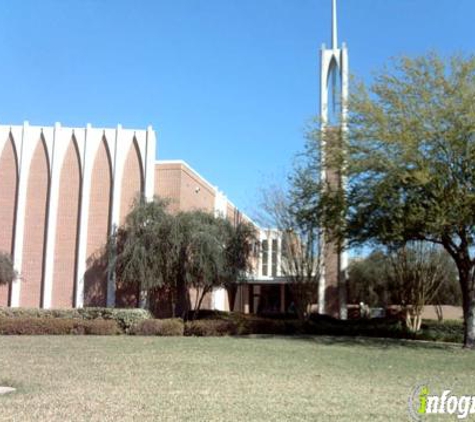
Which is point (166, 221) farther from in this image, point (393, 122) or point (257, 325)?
point (393, 122)

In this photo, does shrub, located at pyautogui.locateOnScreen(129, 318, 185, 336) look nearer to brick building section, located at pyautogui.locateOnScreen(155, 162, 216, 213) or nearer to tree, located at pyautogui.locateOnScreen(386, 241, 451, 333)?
brick building section, located at pyautogui.locateOnScreen(155, 162, 216, 213)

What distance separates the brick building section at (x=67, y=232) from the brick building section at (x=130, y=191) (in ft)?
8.03

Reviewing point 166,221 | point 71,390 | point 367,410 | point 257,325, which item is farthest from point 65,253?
point 367,410

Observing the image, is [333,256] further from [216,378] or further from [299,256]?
[216,378]

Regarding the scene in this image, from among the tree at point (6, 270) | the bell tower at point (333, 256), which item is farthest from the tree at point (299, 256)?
the tree at point (6, 270)

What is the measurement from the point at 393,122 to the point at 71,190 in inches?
751

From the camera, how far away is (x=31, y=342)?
20.6 m

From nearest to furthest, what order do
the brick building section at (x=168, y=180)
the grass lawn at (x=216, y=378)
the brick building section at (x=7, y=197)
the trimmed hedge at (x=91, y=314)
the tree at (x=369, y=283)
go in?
the grass lawn at (x=216, y=378), the trimmed hedge at (x=91, y=314), the brick building section at (x=7, y=197), the brick building section at (x=168, y=180), the tree at (x=369, y=283)

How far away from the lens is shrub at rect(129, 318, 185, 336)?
2511 cm

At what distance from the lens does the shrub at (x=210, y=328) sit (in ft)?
82.1

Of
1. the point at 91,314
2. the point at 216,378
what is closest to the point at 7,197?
the point at 91,314

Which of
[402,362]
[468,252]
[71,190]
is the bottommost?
[402,362]

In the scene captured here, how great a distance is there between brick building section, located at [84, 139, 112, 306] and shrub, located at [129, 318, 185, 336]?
715 centimetres

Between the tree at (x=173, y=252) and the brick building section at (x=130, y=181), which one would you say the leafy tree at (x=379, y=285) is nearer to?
the tree at (x=173, y=252)
